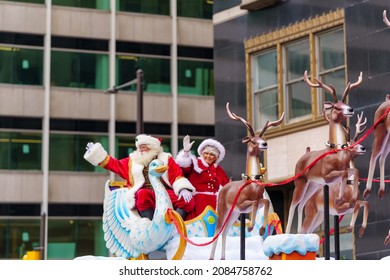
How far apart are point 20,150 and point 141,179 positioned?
33465 mm

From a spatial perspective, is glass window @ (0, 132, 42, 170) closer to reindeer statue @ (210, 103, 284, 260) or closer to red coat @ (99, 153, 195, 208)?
red coat @ (99, 153, 195, 208)

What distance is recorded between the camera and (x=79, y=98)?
48500mm

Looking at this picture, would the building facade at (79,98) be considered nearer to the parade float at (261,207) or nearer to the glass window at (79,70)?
the glass window at (79,70)

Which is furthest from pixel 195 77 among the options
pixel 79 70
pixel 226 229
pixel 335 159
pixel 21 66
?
pixel 335 159

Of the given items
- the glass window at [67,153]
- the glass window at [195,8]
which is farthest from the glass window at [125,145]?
the glass window at [195,8]

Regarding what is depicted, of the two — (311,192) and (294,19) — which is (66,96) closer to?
(294,19)

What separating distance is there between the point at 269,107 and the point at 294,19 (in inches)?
87.3

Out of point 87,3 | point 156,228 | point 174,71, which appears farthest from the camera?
point 174,71

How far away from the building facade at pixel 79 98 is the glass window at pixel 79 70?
4cm

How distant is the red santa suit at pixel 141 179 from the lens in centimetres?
1439

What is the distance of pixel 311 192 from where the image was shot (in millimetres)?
12297

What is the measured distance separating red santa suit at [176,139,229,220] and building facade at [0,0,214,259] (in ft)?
105

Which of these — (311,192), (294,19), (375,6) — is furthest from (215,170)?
(294,19)

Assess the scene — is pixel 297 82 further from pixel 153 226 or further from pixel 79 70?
pixel 79 70
